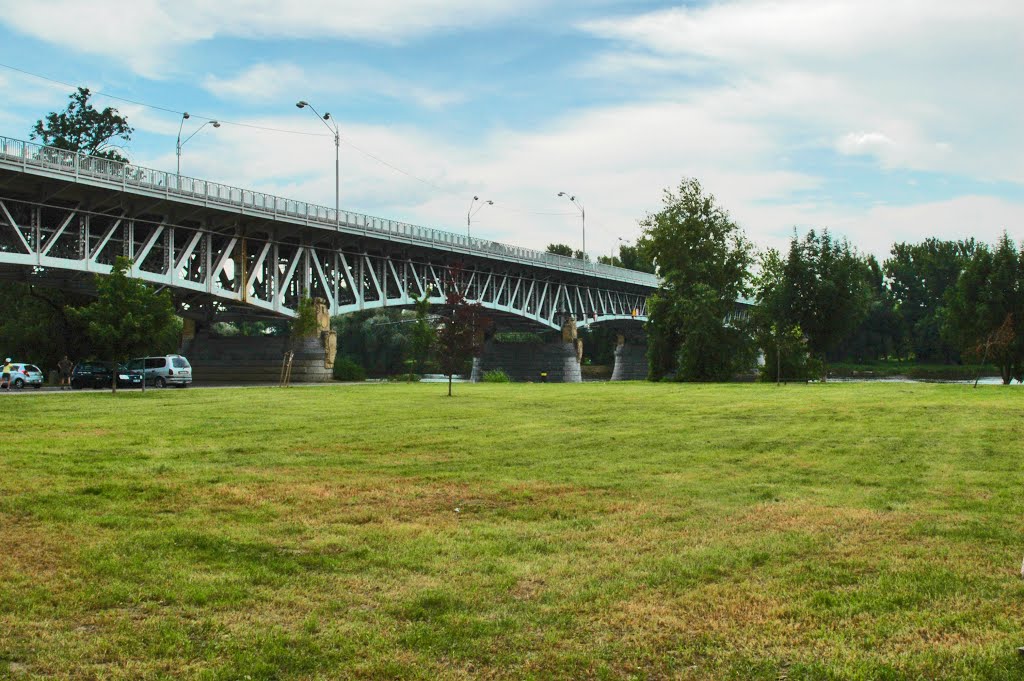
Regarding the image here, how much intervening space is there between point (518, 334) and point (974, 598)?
356ft

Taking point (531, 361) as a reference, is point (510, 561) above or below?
below

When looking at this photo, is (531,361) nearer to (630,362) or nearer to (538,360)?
(538,360)

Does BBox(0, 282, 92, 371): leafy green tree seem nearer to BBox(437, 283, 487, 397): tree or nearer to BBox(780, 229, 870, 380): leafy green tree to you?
BBox(437, 283, 487, 397): tree

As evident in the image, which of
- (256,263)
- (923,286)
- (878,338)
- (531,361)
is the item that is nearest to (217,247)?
(256,263)

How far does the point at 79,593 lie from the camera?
7.03 metres

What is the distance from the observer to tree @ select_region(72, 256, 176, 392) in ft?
124

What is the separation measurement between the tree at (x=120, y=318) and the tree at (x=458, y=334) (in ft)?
39.1

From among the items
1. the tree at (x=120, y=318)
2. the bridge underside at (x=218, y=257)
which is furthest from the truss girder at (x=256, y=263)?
the tree at (x=120, y=318)

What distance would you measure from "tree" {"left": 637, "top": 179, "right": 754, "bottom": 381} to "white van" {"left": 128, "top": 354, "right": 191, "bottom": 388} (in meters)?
30.8

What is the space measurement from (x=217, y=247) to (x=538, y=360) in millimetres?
40112

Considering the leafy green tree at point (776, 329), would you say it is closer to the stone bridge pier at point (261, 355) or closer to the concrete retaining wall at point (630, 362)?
the stone bridge pier at point (261, 355)

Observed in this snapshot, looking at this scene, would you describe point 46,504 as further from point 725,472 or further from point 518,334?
point 518,334

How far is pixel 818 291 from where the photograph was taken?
64938 mm

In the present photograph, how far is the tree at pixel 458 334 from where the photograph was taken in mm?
39219
